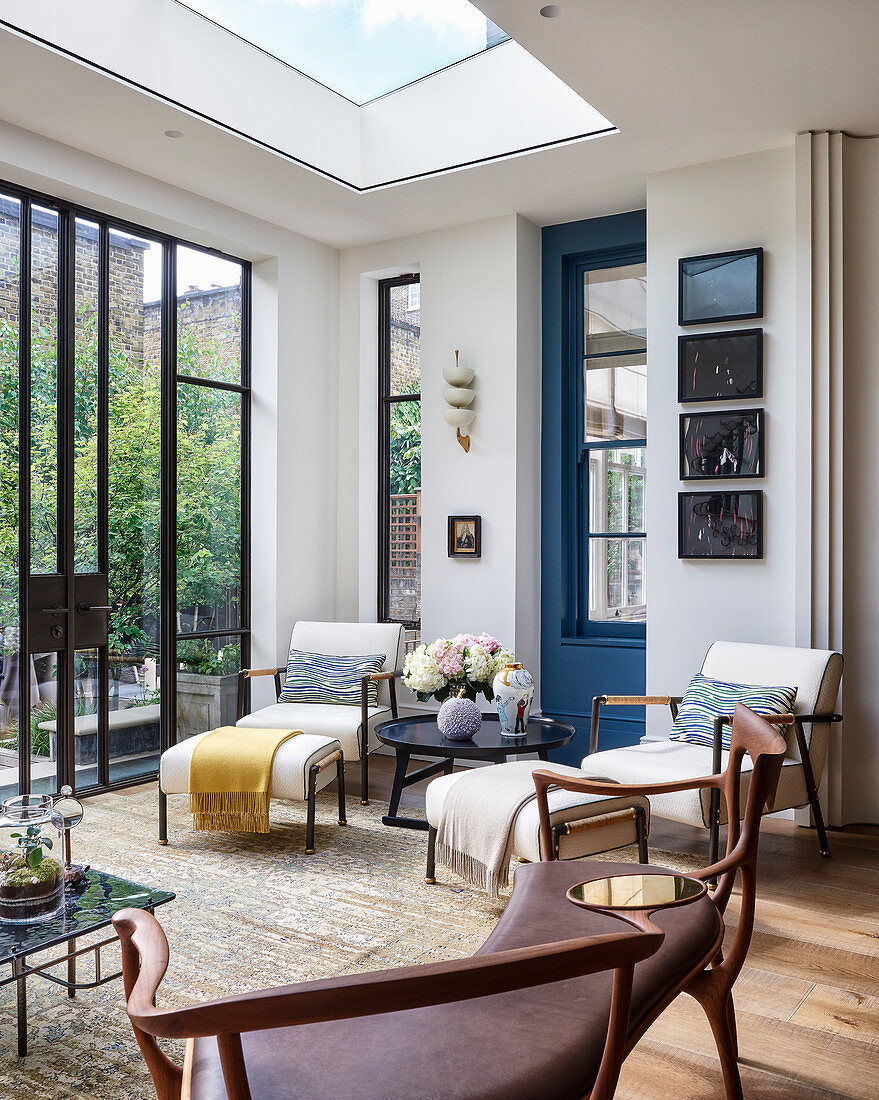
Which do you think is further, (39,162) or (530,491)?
(530,491)

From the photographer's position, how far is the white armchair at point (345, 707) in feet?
14.6

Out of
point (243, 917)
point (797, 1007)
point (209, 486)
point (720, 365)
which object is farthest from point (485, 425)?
point (797, 1007)

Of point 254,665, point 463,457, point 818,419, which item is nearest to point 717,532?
point 818,419

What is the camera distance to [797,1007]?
2.47m

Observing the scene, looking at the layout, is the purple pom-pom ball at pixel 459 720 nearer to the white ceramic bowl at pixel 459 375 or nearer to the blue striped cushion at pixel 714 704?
the blue striped cushion at pixel 714 704

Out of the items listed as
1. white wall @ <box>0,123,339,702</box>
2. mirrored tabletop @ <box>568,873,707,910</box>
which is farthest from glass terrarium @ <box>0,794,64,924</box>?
white wall @ <box>0,123,339,702</box>

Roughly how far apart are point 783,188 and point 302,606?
355 centimetres

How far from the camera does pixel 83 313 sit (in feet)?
15.1

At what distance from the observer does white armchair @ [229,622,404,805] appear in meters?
4.45

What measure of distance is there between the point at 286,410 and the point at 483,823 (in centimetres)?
329

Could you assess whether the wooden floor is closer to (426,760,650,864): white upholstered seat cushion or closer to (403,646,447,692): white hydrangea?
(426,760,650,864): white upholstered seat cushion

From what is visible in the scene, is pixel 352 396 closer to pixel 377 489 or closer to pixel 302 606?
pixel 377 489

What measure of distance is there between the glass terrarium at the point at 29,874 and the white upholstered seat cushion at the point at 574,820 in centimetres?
140

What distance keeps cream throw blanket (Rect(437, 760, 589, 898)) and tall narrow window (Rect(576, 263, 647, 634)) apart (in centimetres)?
220
